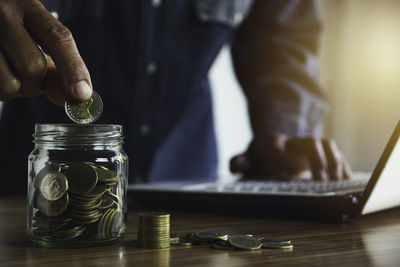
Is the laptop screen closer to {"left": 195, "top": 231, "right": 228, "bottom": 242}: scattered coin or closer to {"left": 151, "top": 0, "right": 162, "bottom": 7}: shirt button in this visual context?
{"left": 195, "top": 231, "right": 228, "bottom": 242}: scattered coin

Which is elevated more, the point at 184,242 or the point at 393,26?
the point at 393,26

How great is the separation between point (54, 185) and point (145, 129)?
1111 mm

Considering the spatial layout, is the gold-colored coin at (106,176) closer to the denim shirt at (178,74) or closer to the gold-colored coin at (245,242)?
the gold-colored coin at (245,242)

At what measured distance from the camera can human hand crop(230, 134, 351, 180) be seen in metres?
1.40

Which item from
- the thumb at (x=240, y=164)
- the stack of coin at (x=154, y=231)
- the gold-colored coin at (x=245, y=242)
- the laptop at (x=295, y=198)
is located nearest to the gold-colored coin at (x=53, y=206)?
the stack of coin at (x=154, y=231)

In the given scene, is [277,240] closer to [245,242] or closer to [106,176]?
[245,242]

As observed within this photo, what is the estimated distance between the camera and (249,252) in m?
0.66

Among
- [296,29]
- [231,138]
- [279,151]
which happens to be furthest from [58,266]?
[231,138]

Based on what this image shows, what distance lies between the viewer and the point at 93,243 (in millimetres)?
677

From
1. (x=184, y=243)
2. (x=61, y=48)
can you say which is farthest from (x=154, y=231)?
(x=61, y=48)

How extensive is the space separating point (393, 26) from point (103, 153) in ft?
11.3

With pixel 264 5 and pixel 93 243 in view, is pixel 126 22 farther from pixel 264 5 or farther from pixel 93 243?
pixel 93 243

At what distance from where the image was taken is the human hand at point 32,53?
0.72m

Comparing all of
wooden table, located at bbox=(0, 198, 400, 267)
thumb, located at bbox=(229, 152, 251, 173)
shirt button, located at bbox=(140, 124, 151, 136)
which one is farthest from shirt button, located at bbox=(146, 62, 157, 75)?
wooden table, located at bbox=(0, 198, 400, 267)
